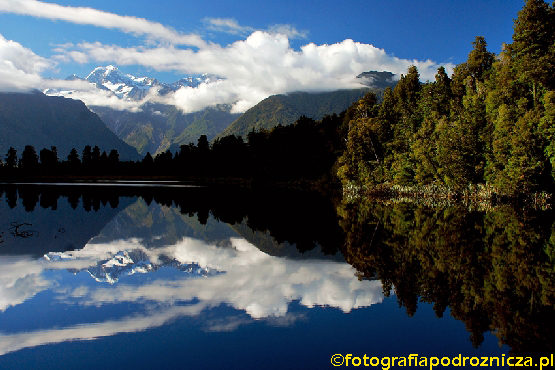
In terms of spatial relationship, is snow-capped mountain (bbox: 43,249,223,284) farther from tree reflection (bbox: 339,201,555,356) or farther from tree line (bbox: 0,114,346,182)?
tree line (bbox: 0,114,346,182)

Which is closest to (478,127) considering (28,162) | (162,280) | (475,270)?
(475,270)

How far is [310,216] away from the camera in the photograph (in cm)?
3716

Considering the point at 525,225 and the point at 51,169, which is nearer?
the point at 525,225

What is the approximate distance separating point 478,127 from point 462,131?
2289 mm

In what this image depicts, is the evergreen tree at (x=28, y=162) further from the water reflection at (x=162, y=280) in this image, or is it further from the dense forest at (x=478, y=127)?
the water reflection at (x=162, y=280)

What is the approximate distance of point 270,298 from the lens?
504 inches

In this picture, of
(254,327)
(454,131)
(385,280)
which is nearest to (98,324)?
(254,327)

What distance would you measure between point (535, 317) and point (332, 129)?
10466 cm

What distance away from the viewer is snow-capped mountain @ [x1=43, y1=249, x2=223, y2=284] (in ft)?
51.8

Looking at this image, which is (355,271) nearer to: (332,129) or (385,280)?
(385,280)

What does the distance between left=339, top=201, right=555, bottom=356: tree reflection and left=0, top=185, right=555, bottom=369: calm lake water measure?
0.20 feet

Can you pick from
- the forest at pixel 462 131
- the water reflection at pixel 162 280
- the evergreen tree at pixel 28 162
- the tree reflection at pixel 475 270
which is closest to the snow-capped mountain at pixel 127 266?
the water reflection at pixel 162 280

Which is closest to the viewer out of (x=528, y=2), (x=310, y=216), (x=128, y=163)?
(x=310, y=216)

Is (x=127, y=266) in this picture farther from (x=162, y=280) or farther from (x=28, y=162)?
(x=28, y=162)
